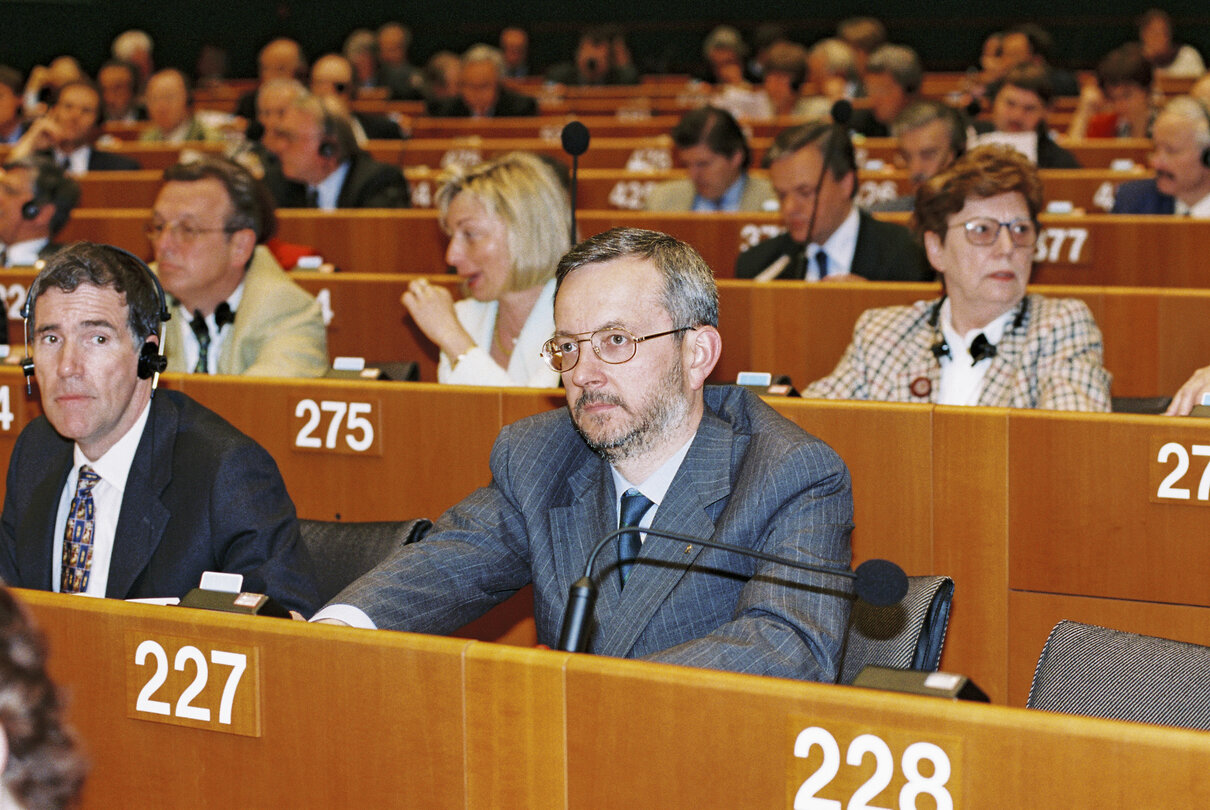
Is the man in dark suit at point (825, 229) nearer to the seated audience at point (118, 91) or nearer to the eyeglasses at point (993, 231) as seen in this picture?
the eyeglasses at point (993, 231)

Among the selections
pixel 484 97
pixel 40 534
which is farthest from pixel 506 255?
pixel 484 97

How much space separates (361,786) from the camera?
1.41m

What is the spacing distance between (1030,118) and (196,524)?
5314 mm

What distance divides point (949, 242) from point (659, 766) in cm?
224

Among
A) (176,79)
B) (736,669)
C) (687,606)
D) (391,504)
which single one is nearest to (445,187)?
(391,504)

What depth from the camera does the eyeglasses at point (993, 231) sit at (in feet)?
10.6

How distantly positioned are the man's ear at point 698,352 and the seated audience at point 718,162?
3678 millimetres

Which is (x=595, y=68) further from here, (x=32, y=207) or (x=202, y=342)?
(x=202, y=342)

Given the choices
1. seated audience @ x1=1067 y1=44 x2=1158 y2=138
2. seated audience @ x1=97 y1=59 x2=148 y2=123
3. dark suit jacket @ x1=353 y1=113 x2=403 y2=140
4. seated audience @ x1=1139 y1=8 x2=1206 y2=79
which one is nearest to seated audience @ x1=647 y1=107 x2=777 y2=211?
seated audience @ x1=1067 y1=44 x2=1158 y2=138

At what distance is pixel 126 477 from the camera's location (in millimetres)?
2344

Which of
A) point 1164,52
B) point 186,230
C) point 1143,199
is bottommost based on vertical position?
point 186,230

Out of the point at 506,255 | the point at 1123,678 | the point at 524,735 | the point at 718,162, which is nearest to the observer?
the point at 524,735

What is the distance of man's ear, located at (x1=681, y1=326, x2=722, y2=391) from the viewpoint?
2033 mm

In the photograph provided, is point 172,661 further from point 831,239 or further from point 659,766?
point 831,239
